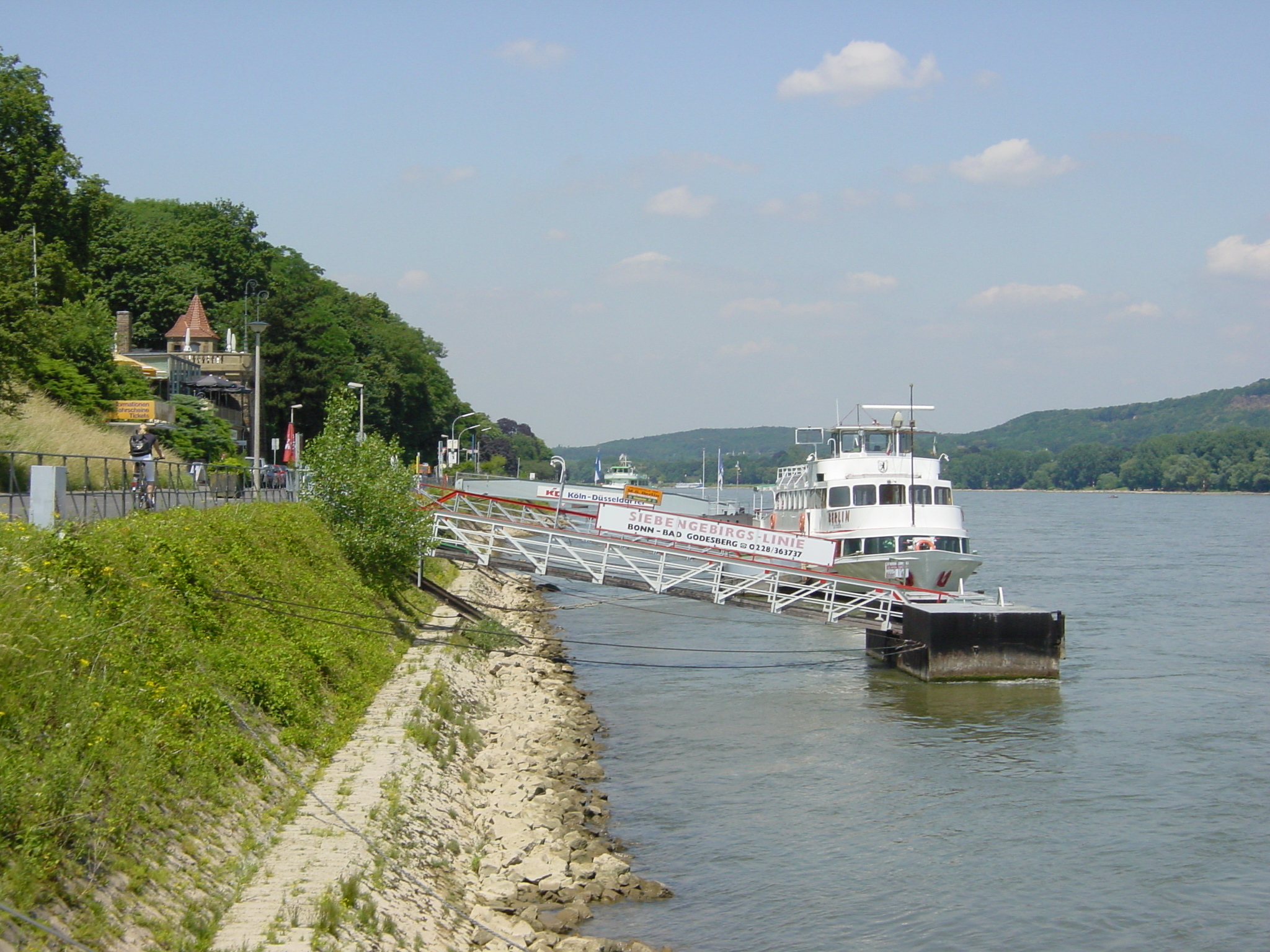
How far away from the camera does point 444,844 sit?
1501cm

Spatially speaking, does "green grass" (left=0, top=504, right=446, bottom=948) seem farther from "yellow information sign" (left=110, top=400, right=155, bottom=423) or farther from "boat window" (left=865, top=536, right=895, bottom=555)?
"yellow information sign" (left=110, top=400, right=155, bottom=423)

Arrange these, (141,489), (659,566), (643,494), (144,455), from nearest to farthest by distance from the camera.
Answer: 1. (141,489)
2. (144,455)
3. (659,566)
4. (643,494)

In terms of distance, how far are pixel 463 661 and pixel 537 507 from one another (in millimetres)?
6070

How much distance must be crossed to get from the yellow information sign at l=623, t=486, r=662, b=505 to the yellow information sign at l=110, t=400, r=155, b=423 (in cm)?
1785

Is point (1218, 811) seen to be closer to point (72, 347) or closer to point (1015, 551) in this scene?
point (72, 347)

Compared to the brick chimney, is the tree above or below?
below

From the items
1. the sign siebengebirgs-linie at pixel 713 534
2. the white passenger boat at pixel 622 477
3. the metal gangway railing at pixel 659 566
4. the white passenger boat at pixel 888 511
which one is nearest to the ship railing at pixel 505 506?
the metal gangway railing at pixel 659 566

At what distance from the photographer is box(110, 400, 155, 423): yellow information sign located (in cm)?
4462

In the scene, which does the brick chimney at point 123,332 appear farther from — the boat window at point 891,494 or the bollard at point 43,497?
the bollard at point 43,497

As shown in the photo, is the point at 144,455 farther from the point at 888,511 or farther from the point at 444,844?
the point at 888,511

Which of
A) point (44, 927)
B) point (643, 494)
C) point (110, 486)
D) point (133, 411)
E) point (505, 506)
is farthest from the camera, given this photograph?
point (133, 411)

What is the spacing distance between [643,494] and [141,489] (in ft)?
71.4

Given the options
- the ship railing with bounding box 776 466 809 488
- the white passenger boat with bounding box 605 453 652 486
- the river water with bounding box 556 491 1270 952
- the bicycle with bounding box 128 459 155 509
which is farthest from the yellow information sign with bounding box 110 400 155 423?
the white passenger boat with bounding box 605 453 652 486

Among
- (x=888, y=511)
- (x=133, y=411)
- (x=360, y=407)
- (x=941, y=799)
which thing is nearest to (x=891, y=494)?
(x=888, y=511)
